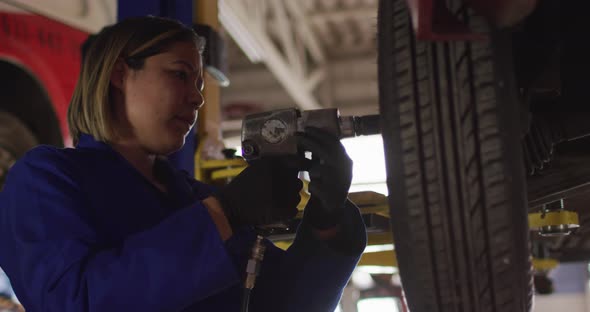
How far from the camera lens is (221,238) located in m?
0.96

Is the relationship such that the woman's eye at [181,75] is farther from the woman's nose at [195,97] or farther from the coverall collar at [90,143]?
the coverall collar at [90,143]

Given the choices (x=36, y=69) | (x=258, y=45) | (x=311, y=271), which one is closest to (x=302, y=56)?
(x=258, y=45)

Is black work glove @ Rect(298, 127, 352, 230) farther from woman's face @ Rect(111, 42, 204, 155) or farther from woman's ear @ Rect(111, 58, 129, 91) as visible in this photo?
woman's ear @ Rect(111, 58, 129, 91)

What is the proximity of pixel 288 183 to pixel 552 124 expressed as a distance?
1.81ft

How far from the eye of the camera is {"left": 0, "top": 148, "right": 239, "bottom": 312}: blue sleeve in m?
0.92

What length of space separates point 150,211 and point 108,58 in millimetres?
297

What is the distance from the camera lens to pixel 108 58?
47.6 inches

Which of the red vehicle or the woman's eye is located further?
the red vehicle

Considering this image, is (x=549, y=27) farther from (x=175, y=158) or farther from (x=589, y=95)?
(x=175, y=158)

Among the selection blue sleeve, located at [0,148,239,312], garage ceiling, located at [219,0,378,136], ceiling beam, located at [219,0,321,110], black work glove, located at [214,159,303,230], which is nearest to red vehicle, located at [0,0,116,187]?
blue sleeve, located at [0,148,239,312]

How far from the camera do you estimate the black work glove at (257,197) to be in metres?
1.01

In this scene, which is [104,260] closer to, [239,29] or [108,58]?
[108,58]

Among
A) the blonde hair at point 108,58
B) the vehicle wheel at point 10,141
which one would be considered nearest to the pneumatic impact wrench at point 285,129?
the blonde hair at point 108,58

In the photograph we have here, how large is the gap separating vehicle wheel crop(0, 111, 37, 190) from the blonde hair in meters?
1.67
